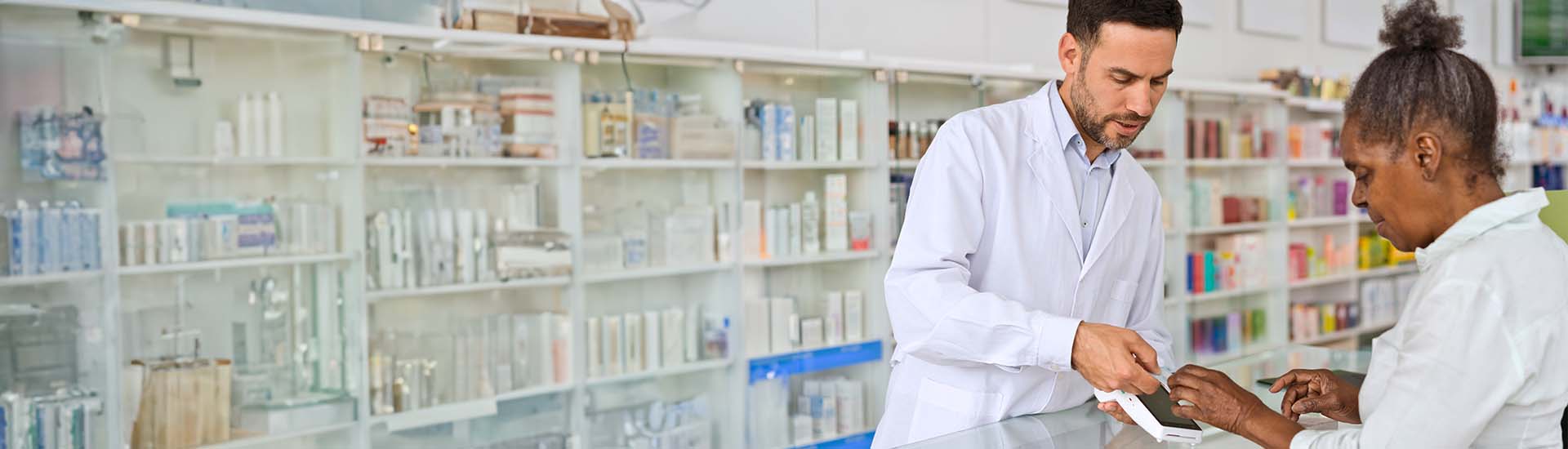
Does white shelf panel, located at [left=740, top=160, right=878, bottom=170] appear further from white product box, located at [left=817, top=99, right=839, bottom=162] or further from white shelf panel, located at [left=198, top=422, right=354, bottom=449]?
white shelf panel, located at [left=198, top=422, right=354, bottom=449]

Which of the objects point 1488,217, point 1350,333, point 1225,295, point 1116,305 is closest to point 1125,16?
point 1116,305

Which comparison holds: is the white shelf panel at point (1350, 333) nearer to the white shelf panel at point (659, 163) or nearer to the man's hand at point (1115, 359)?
the white shelf panel at point (659, 163)

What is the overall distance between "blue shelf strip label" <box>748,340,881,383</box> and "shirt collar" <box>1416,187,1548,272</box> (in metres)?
3.49

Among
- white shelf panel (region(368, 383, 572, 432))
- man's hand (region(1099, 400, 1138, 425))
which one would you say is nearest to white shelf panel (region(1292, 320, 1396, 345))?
white shelf panel (region(368, 383, 572, 432))

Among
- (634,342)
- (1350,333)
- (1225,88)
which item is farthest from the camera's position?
(1350,333)

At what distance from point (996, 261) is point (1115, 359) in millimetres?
463

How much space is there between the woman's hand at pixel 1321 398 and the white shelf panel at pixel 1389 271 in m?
6.21

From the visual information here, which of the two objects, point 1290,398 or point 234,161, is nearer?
point 1290,398

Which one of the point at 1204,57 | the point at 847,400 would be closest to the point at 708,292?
the point at 847,400

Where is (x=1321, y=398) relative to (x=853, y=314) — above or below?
above

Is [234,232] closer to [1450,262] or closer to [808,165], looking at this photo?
[808,165]

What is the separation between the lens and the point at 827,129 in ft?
15.5

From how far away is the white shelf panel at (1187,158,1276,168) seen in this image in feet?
20.2

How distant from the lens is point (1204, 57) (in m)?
6.61
